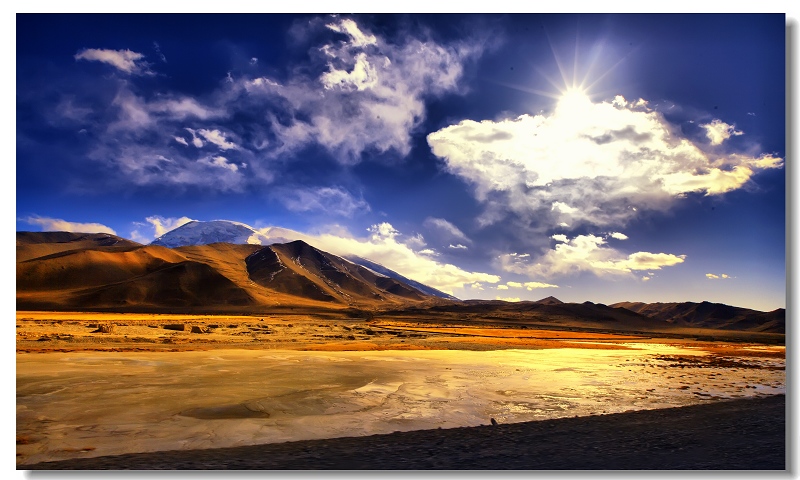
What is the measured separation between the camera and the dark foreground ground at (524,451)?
29.9ft

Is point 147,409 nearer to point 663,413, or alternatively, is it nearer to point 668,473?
point 668,473

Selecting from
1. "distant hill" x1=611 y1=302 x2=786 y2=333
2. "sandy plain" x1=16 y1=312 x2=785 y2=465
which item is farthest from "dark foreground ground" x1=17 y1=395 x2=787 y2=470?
"distant hill" x1=611 y1=302 x2=786 y2=333

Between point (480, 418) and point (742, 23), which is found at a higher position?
point (742, 23)

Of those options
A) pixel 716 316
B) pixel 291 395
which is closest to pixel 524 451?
pixel 291 395

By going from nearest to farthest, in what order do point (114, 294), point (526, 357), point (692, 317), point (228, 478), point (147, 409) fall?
point (228, 478) < point (147, 409) < point (526, 357) < point (114, 294) < point (692, 317)

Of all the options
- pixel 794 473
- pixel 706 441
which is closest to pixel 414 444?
pixel 706 441

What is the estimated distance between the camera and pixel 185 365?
20672 millimetres

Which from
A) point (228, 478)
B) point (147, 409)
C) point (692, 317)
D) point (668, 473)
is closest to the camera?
point (228, 478)

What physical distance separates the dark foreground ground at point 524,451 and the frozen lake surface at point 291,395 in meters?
0.63

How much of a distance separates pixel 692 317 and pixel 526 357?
177590mm

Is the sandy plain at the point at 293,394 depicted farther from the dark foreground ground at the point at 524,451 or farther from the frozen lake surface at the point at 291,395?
the dark foreground ground at the point at 524,451

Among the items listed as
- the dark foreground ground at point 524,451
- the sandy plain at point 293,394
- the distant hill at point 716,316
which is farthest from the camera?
→ the distant hill at point 716,316

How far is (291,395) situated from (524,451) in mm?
7549

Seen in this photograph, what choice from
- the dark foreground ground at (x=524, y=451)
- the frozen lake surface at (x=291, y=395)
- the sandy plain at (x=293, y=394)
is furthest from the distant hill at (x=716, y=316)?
the dark foreground ground at (x=524, y=451)
